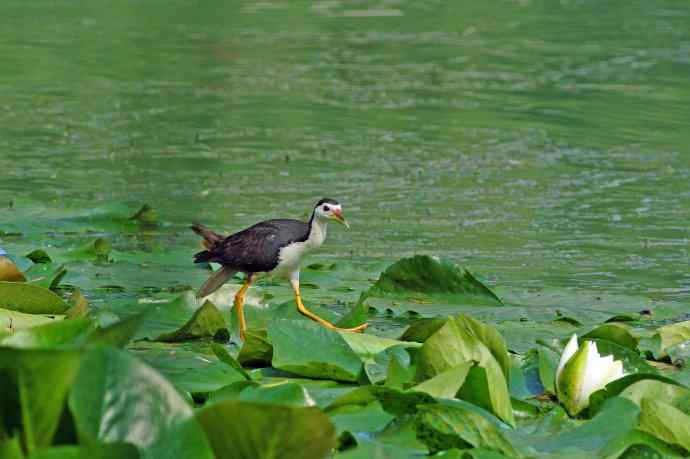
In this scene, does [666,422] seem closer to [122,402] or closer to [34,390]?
[122,402]

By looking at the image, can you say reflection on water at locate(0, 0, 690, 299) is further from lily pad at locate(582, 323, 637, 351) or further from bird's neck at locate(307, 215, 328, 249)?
lily pad at locate(582, 323, 637, 351)

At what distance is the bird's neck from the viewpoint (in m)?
5.15

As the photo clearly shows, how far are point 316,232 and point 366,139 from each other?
4923 millimetres

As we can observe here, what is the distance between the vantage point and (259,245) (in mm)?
5082

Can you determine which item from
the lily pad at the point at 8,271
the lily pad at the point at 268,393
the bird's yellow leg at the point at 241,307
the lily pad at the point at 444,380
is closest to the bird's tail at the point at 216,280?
the bird's yellow leg at the point at 241,307

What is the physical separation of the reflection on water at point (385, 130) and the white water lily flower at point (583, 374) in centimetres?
284

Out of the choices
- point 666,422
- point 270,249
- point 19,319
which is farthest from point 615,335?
point 270,249

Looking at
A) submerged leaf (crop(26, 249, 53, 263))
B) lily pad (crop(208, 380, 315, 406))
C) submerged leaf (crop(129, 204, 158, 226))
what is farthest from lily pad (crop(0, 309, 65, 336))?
submerged leaf (crop(129, 204, 158, 226))

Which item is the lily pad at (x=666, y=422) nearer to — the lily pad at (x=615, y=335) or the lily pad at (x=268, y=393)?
the lily pad at (x=268, y=393)

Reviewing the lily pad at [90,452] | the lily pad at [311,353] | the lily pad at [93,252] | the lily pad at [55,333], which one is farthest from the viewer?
the lily pad at [93,252]

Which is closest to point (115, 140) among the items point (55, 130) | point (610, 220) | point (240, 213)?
point (55, 130)

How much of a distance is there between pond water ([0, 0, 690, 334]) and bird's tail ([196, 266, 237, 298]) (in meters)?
0.25

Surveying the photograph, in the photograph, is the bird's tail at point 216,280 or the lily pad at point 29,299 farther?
the bird's tail at point 216,280

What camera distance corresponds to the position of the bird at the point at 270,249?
5074mm
